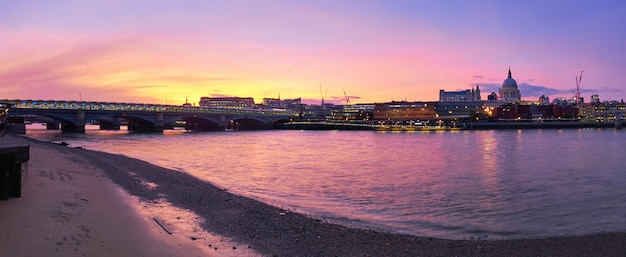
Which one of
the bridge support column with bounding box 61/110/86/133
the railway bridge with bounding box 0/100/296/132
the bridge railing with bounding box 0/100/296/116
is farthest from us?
the bridge support column with bounding box 61/110/86/133

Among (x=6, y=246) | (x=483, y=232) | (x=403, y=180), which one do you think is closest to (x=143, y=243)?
(x=6, y=246)

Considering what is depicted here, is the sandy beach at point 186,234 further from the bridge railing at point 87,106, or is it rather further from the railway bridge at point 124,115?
the bridge railing at point 87,106

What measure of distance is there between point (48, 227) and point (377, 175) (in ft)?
67.0

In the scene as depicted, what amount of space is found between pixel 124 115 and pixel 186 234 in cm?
9664

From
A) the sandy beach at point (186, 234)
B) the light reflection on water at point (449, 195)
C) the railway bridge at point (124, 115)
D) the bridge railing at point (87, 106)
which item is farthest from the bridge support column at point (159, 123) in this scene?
the sandy beach at point (186, 234)

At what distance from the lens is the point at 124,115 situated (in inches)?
3888

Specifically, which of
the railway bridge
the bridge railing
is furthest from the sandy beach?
the bridge railing

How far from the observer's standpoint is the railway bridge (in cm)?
8328

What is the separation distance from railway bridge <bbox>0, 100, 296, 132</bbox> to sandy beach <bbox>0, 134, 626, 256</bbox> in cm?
5809

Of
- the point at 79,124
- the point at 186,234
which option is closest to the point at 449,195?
the point at 186,234

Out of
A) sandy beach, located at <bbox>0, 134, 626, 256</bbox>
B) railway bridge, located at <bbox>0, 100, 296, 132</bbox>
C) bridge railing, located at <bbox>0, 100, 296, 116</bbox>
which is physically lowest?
sandy beach, located at <bbox>0, 134, 626, 256</bbox>

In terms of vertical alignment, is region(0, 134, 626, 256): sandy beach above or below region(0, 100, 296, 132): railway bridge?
below

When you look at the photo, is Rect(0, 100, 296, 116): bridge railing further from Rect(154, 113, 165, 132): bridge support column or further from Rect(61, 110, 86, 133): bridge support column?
Rect(154, 113, 165, 132): bridge support column

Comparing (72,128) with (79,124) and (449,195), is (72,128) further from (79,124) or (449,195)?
(449,195)
